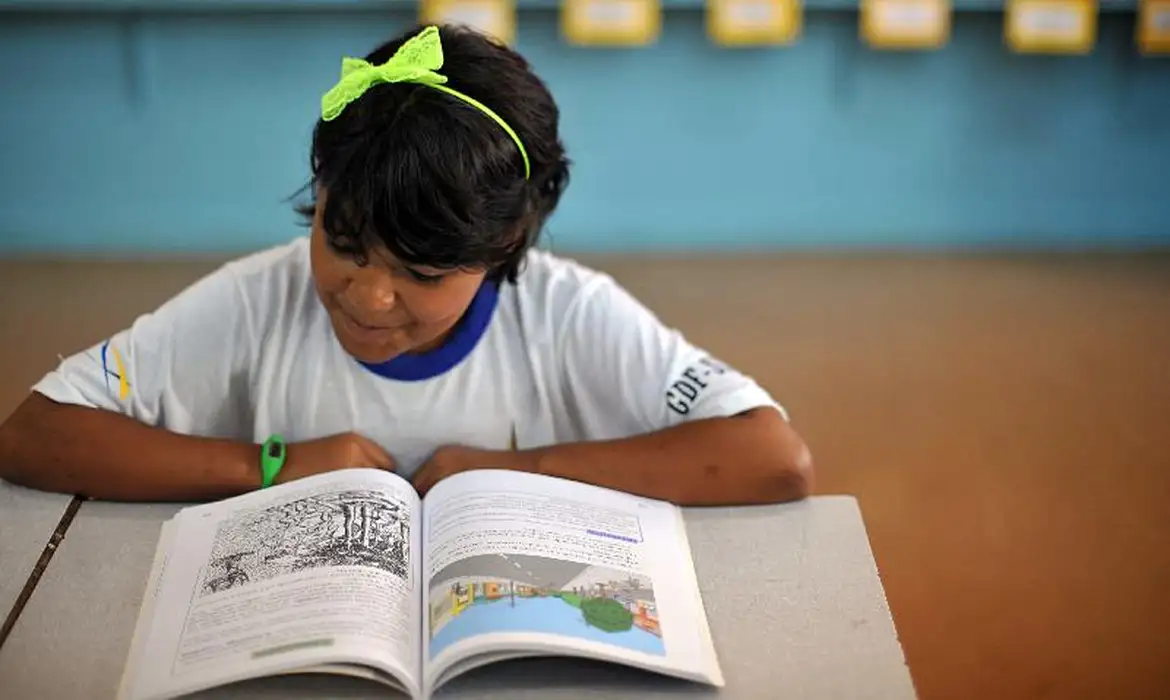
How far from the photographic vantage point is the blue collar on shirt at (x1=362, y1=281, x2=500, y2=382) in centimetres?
136

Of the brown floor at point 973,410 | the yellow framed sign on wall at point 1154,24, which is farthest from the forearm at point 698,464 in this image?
the yellow framed sign on wall at point 1154,24

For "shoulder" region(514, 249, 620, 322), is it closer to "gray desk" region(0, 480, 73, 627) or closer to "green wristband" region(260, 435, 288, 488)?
"green wristband" region(260, 435, 288, 488)

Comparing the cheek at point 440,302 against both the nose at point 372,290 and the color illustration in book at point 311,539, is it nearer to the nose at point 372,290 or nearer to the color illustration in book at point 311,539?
the nose at point 372,290

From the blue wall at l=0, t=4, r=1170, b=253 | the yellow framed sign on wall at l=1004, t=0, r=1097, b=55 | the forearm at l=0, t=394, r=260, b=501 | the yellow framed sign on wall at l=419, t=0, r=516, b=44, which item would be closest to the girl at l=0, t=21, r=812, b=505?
the forearm at l=0, t=394, r=260, b=501

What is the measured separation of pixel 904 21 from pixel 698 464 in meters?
1.98

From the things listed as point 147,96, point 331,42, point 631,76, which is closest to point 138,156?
point 147,96

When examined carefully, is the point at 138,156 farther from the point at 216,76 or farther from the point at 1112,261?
the point at 1112,261

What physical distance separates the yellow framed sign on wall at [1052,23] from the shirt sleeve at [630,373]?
1.92 metres

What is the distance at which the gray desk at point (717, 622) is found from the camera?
3.09 ft

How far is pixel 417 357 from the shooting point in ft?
4.46

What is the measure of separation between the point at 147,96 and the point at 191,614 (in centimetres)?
222

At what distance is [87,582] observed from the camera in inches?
41.9

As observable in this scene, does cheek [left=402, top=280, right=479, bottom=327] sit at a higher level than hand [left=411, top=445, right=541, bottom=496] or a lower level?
higher

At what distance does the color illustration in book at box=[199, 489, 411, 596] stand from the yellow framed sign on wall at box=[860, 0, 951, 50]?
6.98ft
